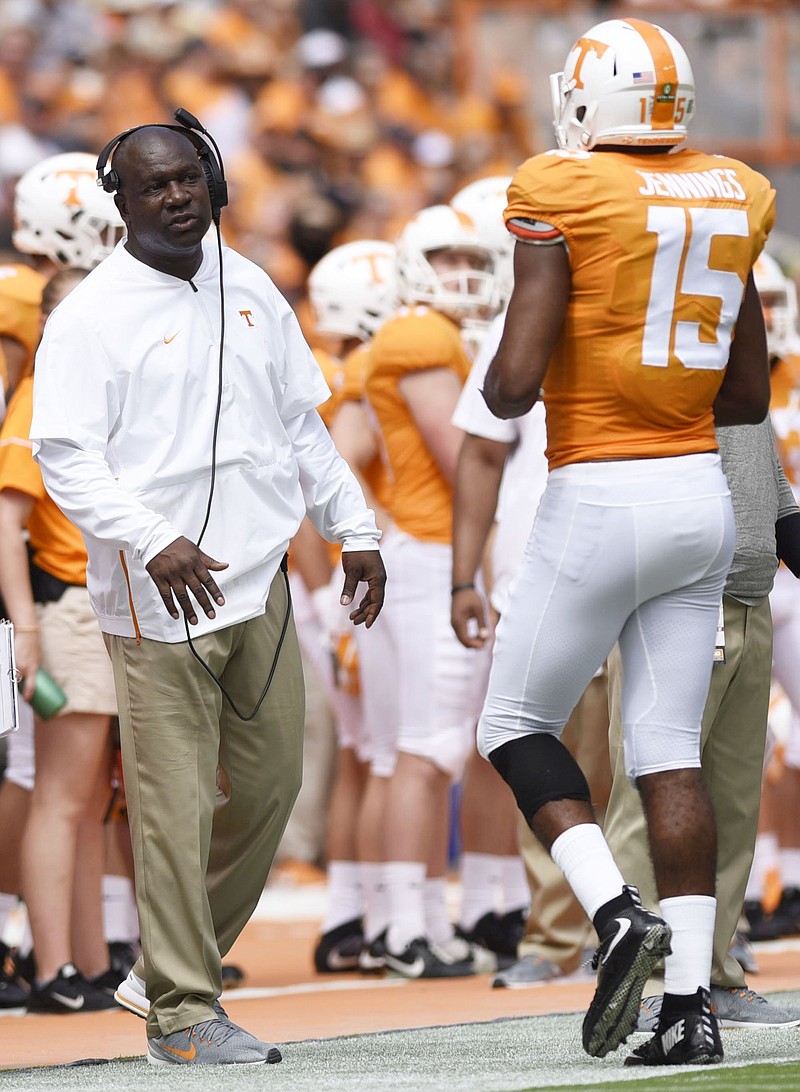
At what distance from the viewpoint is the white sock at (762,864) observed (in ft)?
24.1

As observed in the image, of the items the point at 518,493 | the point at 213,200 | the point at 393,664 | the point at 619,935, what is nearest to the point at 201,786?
the point at 619,935

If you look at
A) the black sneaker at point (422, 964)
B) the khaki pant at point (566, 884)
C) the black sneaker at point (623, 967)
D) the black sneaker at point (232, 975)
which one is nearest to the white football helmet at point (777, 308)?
the khaki pant at point (566, 884)

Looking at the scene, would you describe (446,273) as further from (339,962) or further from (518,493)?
(339,962)

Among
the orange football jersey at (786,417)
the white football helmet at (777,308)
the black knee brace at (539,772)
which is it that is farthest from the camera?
the orange football jersey at (786,417)

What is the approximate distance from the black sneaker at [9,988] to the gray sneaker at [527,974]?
1298 mm

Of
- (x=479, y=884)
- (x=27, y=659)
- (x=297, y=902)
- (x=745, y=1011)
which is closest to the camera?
(x=745, y=1011)

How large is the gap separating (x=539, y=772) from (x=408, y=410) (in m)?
2.50

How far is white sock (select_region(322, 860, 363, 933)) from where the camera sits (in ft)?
21.8

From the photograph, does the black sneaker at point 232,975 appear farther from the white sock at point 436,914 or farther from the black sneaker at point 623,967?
the black sneaker at point 623,967

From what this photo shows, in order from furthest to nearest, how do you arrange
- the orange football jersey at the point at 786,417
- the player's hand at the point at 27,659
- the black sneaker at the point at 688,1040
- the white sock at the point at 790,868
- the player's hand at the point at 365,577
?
1. the white sock at the point at 790,868
2. the orange football jersey at the point at 786,417
3. the player's hand at the point at 27,659
4. the player's hand at the point at 365,577
5. the black sneaker at the point at 688,1040

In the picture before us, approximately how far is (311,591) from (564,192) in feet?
11.1

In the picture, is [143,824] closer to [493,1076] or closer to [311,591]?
[493,1076]

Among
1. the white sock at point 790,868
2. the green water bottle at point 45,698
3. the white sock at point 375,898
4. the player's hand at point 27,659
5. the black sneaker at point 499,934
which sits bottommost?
the white sock at point 790,868

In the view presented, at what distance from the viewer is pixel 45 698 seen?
5.38 m
